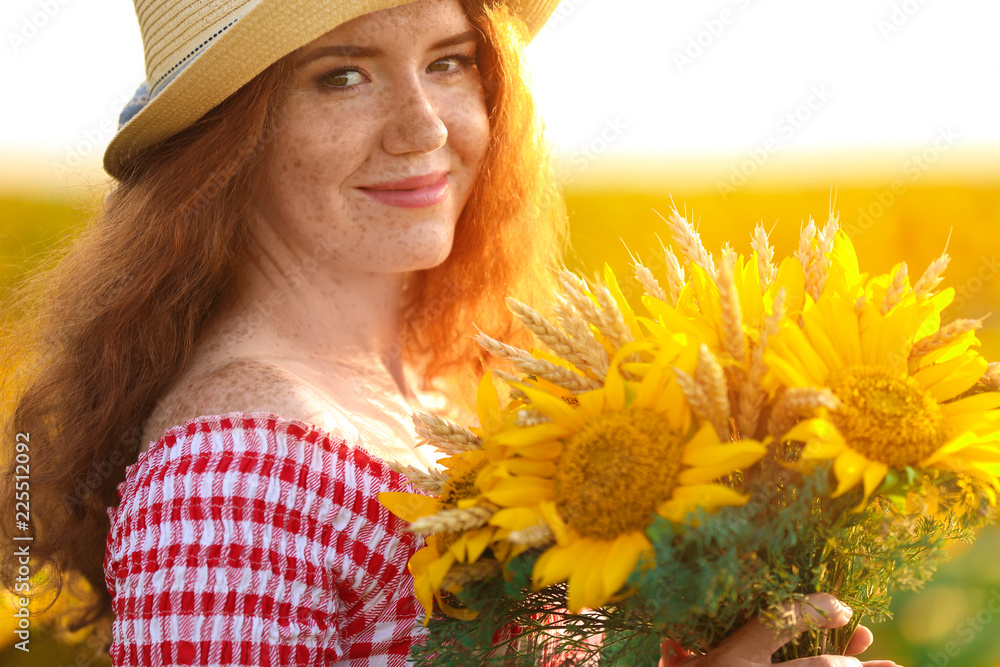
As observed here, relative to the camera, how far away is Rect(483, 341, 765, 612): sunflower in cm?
77

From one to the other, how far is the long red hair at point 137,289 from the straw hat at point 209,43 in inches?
2.1

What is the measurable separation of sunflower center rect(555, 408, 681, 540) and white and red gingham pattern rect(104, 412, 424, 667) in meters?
0.40

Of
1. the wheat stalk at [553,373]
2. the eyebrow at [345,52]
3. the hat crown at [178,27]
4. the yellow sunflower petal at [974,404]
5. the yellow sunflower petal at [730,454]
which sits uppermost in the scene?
the hat crown at [178,27]

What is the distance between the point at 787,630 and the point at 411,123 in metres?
1.00

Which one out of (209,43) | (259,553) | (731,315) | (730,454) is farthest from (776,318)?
(209,43)

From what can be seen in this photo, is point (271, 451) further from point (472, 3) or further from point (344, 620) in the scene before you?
point (472, 3)

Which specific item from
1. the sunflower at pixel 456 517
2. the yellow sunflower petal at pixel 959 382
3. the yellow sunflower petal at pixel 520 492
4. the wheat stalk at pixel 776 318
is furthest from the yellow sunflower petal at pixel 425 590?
the yellow sunflower petal at pixel 959 382

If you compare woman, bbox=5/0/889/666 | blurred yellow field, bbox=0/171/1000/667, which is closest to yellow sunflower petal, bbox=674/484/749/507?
woman, bbox=5/0/889/666

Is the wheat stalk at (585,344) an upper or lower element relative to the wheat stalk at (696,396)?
upper

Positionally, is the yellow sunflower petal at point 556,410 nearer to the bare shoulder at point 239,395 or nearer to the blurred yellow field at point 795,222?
the bare shoulder at point 239,395

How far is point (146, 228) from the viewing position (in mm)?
1453

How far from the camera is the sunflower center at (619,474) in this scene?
0.80 metres

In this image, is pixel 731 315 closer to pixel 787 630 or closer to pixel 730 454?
pixel 730 454

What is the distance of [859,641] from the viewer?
1082 mm
